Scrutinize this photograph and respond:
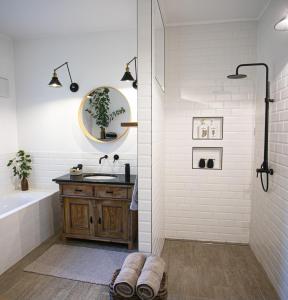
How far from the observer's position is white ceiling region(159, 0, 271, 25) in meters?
2.37

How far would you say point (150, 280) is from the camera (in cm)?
169

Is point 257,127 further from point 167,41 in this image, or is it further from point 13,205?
point 13,205

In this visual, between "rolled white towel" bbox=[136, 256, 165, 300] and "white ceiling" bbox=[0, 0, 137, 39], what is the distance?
2444 millimetres

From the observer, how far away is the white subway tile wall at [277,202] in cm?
192

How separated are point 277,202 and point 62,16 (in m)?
2.96

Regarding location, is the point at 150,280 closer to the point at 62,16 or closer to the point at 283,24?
the point at 283,24

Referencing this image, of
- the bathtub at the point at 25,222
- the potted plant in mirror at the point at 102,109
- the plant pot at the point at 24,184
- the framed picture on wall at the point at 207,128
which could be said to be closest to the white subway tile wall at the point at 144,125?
the framed picture on wall at the point at 207,128

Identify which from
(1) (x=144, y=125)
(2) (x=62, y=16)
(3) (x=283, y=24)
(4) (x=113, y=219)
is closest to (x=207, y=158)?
(1) (x=144, y=125)

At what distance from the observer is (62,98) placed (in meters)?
3.34

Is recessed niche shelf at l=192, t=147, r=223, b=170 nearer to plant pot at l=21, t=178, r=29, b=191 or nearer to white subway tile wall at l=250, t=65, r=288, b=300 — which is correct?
white subway tile wall at l=250, t=65, r=288, b=300

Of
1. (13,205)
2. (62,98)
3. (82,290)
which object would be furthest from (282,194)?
(13,205)

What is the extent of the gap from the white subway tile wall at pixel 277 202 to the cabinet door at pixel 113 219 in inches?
57.4

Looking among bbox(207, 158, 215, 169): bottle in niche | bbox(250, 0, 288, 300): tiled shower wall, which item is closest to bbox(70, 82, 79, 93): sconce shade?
bbox(207, 158, 215, 169): bottle in niche

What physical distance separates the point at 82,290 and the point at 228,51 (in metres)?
2.91
